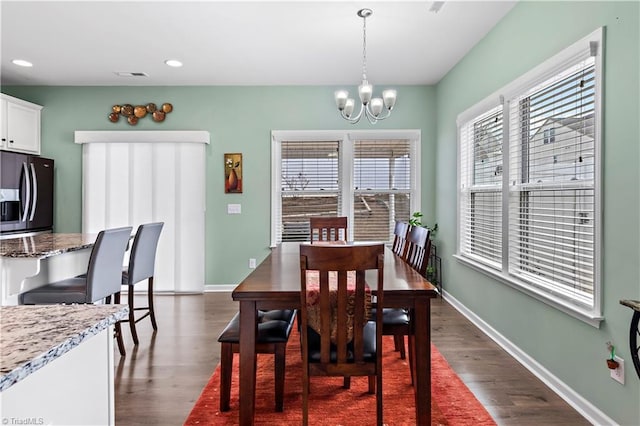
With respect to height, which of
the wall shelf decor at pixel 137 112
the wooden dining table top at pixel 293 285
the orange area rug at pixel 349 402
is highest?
the wall shelf decor at pixel 137 112

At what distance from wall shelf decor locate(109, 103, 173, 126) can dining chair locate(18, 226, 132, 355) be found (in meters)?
2.60

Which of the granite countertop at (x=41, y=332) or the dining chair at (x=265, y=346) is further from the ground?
the granite countertop at (x=41, y=332)

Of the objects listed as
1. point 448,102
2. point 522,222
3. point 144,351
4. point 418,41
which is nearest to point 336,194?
point 448,102

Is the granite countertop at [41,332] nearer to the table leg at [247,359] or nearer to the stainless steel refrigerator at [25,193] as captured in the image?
the table leg at [247,359]

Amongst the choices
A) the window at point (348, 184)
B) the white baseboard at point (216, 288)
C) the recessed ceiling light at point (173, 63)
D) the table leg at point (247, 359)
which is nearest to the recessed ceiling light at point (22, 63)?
the recessed ceiling light at point (173, 63)

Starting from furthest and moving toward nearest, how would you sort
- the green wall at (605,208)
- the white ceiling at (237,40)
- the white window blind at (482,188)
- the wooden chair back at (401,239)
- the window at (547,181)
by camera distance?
the white window blind at (482,188) < the wooden chair back at (401,239) < the white ceiling at (237,40) < the window at (547,181) < the green wall at (605,208)

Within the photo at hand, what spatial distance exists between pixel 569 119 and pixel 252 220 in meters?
3.57

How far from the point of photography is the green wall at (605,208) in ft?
5.64

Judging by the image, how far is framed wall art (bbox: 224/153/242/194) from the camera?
4.71 meters

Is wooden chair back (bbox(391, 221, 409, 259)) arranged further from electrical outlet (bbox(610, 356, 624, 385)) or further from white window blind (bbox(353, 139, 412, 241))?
white window blind (bbox(353, 139, 412, 241))

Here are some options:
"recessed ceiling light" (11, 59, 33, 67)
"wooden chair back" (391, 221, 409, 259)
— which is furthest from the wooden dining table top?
"recessed ceiling light" (11, 59, 33, 67)

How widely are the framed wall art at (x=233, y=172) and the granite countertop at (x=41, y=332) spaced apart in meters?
3.88

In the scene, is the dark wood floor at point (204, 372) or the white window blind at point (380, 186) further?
the white window blind at point (380, 186)

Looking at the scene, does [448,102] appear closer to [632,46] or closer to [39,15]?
[632,46]
